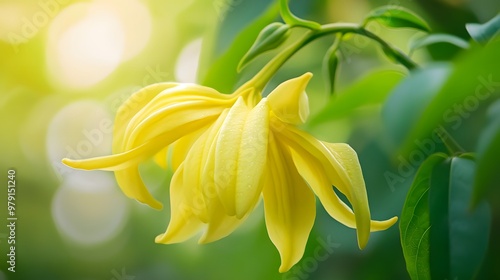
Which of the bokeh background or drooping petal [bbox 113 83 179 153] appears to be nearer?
drooping petal [bbox 113 83 179 153]

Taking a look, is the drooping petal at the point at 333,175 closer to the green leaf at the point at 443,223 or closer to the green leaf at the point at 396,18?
the green leaf at the point at 443,223

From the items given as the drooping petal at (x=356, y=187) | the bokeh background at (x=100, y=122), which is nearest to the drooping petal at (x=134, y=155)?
the drooping petal at (x=356, y=187)

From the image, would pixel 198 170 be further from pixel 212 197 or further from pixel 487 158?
pixel 487 158

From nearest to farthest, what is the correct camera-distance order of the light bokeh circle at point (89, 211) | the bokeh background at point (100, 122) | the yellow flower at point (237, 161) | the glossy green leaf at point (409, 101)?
the glossy green leaf at point (409, 101) < the yellow flower at point (237, 161) < the bokeh background at point (100, 122) < the light bokeh circle at point (89, 211)

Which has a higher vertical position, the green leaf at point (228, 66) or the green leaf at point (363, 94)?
the green leaf at point (228, 66)

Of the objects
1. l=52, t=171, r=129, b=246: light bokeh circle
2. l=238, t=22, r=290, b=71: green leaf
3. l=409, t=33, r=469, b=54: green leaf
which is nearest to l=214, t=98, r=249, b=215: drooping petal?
l=238, t=22, r=290, b=71: green leaf

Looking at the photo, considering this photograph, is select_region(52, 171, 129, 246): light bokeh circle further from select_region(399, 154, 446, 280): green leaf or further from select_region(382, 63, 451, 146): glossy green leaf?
select_region(382, 63, 451, 146): glossy green leaf
